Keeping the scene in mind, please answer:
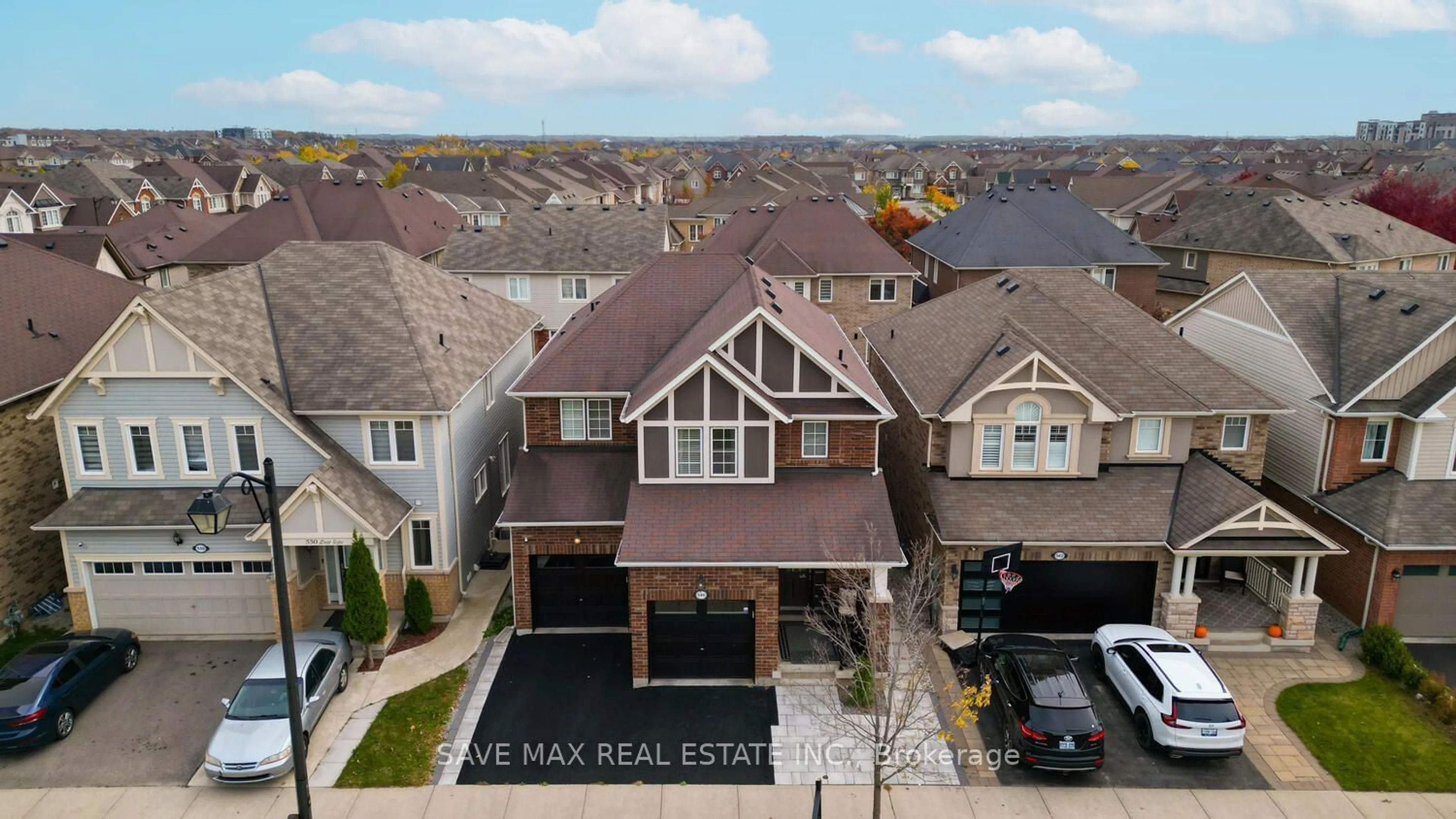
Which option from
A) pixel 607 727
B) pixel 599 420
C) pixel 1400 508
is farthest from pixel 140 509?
pixel 1400 508

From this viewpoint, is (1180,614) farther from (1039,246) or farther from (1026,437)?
(1039,246)

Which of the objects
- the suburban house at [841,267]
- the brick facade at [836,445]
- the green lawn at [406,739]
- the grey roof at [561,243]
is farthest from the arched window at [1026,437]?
the grey roof at [561,243]

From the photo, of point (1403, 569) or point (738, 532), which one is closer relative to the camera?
point (738, 532)

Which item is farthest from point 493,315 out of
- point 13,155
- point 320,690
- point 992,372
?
point 13,155

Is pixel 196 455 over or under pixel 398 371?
under

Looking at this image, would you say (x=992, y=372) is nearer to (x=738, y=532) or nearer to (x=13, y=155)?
(x=738, y=532)

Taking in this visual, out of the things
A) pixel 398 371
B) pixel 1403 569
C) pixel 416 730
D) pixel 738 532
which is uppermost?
pixel 398 371
